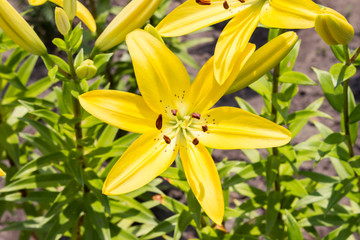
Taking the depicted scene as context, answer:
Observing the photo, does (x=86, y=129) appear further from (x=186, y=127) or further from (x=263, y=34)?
(x=263, y=34)

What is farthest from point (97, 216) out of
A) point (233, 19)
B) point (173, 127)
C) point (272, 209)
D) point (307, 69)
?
point (307, 69)

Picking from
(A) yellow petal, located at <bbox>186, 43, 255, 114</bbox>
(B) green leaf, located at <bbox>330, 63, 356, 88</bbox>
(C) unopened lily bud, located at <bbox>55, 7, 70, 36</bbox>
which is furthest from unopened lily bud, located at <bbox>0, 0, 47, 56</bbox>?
(B) green leaf, located at <bbox>330, 63, 356, 88</bbox>

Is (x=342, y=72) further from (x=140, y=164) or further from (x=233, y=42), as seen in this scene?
(x=140, y=164)

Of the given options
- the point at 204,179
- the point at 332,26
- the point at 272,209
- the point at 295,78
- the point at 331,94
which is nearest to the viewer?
the point at 332,26

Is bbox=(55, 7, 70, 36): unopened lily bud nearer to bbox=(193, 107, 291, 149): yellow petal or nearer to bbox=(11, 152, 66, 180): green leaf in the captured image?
bbox=(193, 107, 291, 149): yellow petal

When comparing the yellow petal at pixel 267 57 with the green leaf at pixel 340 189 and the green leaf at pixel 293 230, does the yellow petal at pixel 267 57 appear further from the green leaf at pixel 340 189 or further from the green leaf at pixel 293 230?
the green leaf at pixel 340 189

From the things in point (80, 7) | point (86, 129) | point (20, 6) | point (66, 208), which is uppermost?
point (20, 6)

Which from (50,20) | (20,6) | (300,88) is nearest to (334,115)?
(300,88)

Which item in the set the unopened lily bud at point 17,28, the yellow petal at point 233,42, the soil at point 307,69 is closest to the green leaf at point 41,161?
the unopened lily bud at point 17,28
